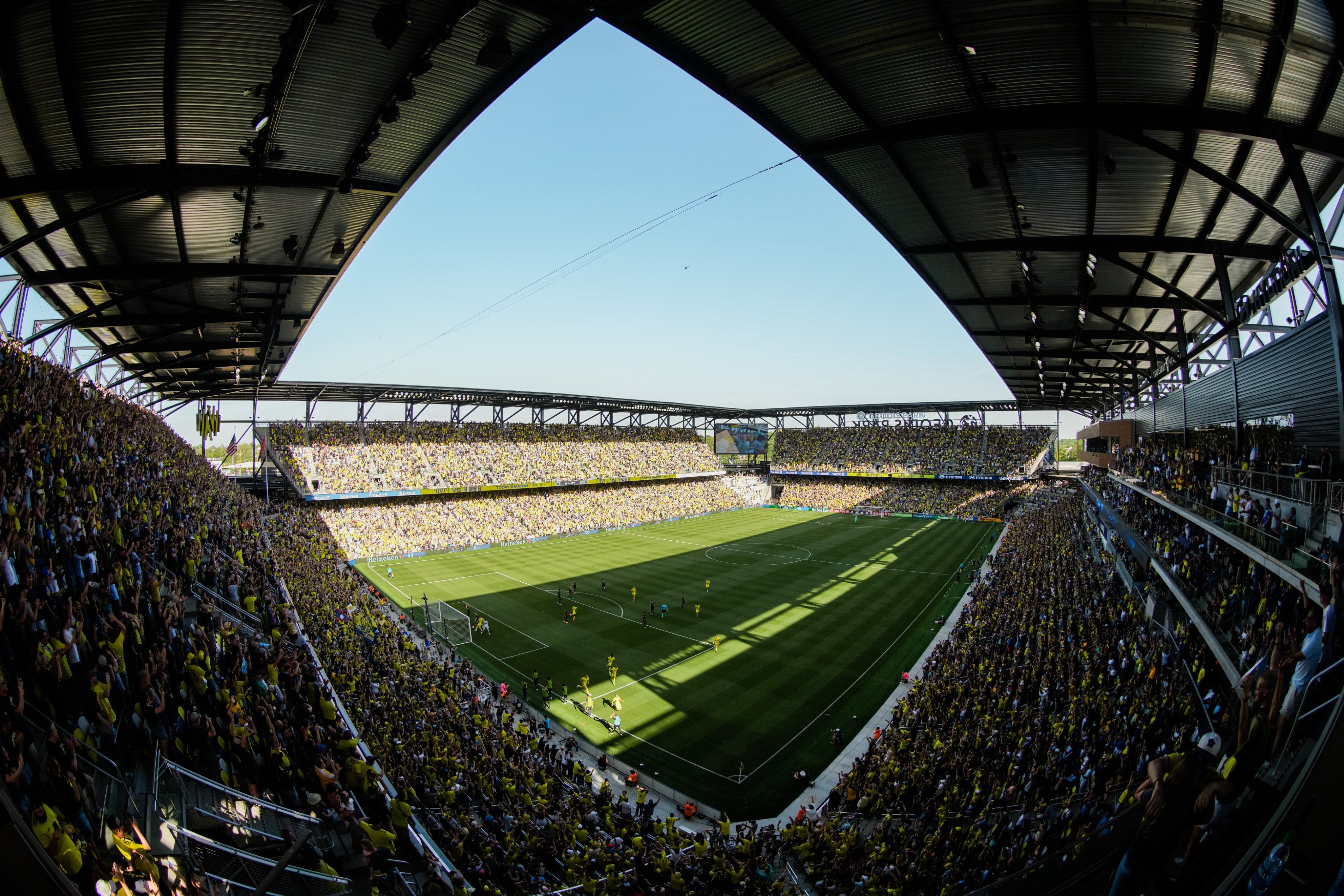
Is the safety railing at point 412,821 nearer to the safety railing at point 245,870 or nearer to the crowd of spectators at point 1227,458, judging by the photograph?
the safety railing at point 245,870

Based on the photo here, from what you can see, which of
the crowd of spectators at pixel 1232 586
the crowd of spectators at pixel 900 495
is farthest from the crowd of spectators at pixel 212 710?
the crowd of spectators at pixel 900 495

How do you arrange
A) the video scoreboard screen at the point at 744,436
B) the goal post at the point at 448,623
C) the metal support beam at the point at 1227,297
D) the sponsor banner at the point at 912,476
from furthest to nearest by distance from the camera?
the video scoreboard screen at the point at 744,436 → the sponsor banner at the point at 912,476 → the goal post at the point at 448,623 → the metal support beam at the point at 1227,297

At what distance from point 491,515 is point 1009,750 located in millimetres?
41622

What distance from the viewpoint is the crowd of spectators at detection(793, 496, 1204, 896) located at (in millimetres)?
9367

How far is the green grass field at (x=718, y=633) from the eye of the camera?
16.5 m

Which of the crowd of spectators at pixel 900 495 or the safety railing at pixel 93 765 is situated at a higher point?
the safety railing at pixel 93 765

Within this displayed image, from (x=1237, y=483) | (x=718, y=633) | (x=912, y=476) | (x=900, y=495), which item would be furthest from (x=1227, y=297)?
(x=912, y=476)

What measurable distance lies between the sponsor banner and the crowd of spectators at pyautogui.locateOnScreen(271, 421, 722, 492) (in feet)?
53.9

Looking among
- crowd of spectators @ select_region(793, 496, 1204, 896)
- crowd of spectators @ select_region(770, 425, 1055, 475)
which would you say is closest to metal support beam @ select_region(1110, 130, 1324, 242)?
crowd of spectators @ select_region(793, 496, 1204, 896)

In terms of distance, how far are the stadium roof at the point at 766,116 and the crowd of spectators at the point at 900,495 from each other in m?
47.5

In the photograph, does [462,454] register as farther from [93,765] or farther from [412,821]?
[93,765]

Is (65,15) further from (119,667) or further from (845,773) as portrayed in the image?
(845,773)

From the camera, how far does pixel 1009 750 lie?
1260cm

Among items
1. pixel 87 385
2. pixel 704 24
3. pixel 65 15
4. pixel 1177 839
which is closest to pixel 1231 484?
pixel 1177 839
